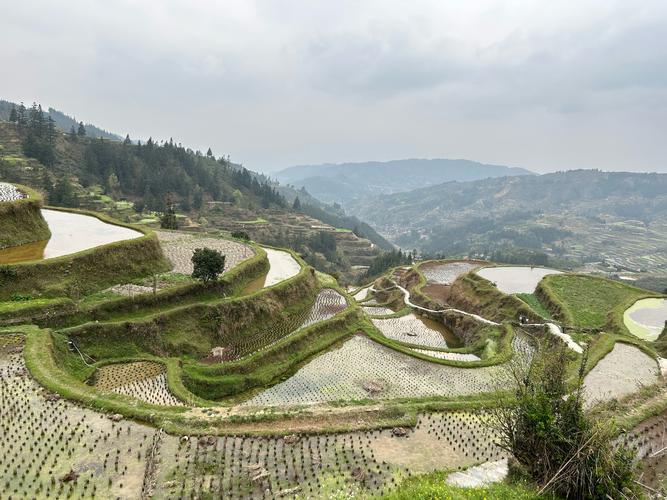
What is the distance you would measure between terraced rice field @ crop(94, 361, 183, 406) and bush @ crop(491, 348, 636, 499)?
1460 cm

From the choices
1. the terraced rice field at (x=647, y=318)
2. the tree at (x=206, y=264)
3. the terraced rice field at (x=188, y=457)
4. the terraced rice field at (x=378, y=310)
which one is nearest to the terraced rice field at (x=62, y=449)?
the terraced rice field at (x=188, y=457)

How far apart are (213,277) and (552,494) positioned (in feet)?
81.4

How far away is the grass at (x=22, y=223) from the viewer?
30.7 m

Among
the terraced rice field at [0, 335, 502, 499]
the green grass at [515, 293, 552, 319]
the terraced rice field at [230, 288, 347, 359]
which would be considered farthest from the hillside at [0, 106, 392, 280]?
the terraced rice field at [0, 335, 502, 499]

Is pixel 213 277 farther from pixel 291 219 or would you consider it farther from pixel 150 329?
pixel 291 219

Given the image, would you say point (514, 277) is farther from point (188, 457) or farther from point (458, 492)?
point (188, 457)

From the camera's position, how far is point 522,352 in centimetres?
3098

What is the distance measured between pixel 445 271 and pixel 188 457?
54071 millimetres

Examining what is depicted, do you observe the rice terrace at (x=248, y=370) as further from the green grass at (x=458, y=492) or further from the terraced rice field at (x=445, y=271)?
the terraced rice field at (x=445, y=271)

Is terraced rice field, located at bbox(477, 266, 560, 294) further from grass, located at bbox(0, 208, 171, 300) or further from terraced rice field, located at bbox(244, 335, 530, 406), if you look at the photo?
grass, located at bbox(0, 208, 171, 300)

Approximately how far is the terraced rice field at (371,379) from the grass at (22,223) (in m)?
23.6

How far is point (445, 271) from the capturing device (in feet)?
207

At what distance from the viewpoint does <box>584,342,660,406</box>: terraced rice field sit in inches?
837

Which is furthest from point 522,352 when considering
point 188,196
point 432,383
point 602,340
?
point 188,196
